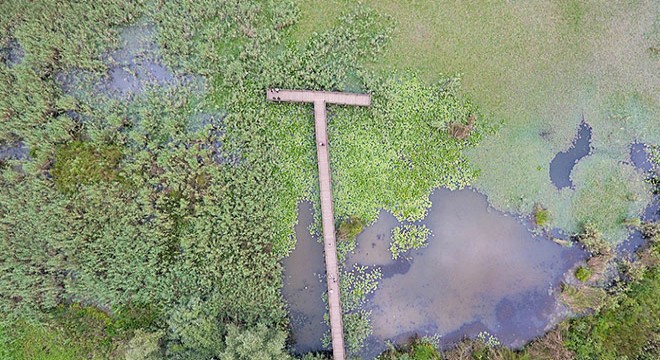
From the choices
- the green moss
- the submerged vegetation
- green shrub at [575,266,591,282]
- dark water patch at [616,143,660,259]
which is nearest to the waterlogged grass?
the submerged vegetation

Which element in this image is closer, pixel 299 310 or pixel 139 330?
pixel 139 330

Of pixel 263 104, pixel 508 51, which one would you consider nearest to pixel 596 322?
pixel 508 51

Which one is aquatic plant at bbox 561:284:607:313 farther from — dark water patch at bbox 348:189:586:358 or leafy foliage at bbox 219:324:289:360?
leafy foliage at bbox 219:324:289:360

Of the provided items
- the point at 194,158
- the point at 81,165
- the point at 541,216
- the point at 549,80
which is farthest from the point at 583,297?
the point at 81,165

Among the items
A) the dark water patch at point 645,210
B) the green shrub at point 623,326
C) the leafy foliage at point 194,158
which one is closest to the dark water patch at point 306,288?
the leafy foliage at point 194,158

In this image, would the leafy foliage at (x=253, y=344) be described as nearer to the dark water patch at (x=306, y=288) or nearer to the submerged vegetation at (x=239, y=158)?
the submerged vegetation at (x=239, y=158)

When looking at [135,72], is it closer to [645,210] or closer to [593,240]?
[593,240]

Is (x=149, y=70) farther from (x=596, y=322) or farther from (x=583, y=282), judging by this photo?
(x=596, y=322)
